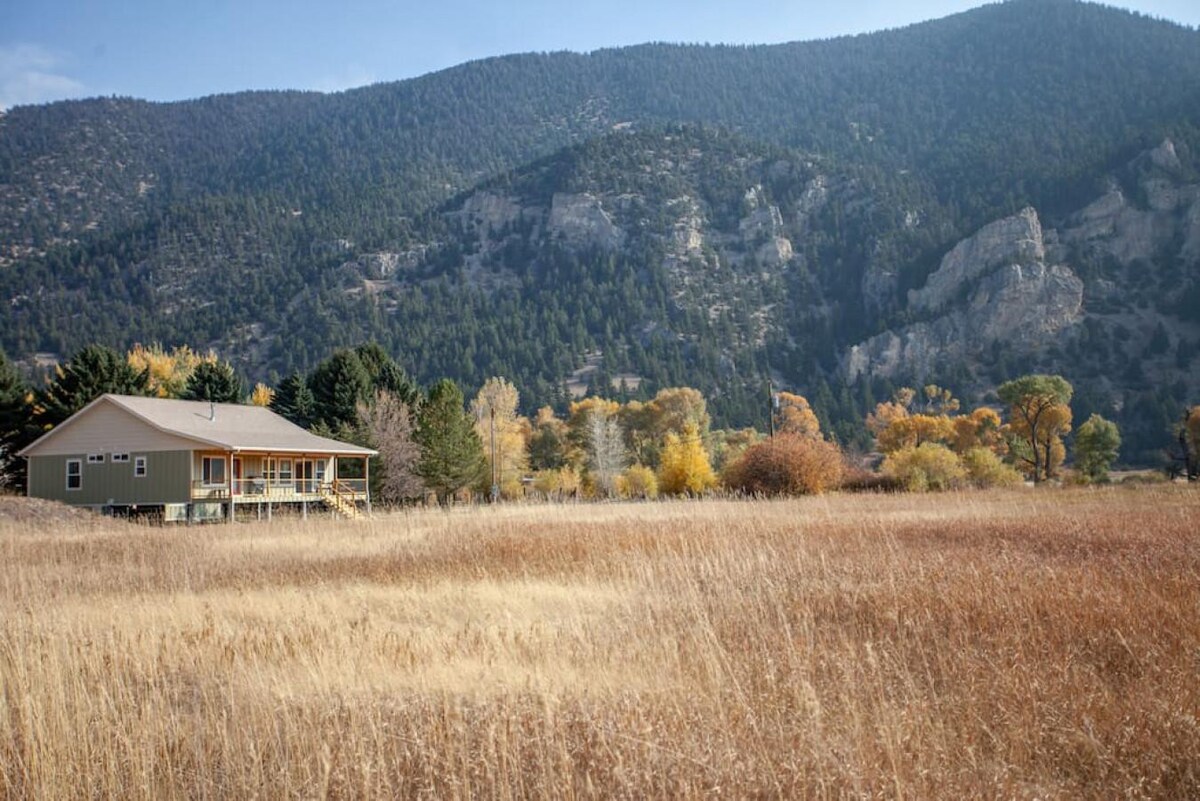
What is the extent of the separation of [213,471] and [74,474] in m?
6.53

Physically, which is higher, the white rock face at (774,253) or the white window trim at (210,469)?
the white rock face at (774,253)

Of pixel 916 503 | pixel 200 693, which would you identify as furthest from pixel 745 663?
pixel 916 503

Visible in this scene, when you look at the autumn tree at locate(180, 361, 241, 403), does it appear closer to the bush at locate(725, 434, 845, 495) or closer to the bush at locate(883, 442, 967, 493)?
the bush at locate(725, 434, 845, 495)

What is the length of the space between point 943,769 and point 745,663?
192cm

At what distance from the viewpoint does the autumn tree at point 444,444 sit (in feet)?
157

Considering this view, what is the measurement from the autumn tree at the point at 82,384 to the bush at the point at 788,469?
32089 millimetres

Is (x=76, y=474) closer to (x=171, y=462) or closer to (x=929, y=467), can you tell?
(x=171, y=462)

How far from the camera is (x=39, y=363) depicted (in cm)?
13050

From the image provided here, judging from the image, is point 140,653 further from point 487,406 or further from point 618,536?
point 487,406

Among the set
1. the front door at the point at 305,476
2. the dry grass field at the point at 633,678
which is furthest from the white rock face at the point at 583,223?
the dry grass field at the point at 633,678

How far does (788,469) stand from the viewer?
1484 inches

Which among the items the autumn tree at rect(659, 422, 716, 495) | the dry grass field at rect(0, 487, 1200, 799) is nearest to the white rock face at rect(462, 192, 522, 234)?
the autumn tree at rect(659, 422, 716, 495)

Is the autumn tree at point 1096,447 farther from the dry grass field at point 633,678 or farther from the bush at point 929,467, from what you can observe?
the dry grass field at point 633,678

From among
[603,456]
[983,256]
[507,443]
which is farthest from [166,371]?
[983,256]
